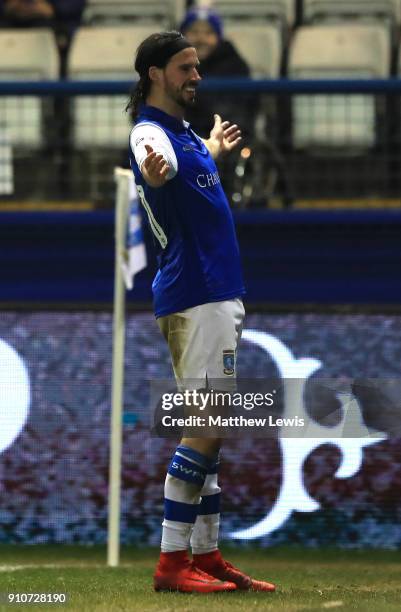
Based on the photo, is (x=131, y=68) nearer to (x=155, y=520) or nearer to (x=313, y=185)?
(x=313, y=185)

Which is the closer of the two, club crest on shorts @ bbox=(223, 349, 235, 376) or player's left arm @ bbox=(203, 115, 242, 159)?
club crest on shorts @ bbox=(223, 349, 235, 376)

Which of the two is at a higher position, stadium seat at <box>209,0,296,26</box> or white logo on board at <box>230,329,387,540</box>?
stadium seat at <box>209,0,296,26</box>

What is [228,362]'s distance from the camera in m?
5.76

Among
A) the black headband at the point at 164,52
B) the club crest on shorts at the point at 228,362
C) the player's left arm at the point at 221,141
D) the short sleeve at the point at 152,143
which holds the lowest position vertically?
the club crest on shorts at the point at 228,362

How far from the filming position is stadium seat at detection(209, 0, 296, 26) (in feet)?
35.9

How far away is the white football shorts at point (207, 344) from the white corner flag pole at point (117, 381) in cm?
173

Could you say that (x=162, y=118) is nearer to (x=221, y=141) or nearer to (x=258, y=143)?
(x=221, y=141)

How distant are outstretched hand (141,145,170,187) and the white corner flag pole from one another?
2192 mm

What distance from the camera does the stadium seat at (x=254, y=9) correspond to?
35.9 feet

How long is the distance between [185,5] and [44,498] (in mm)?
4676

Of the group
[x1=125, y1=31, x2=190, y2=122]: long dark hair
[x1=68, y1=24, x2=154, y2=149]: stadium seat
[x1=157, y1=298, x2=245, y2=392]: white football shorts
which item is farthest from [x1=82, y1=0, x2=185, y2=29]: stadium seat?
[x1=157, y1=298, x2=245, y2=392]: white football shorts

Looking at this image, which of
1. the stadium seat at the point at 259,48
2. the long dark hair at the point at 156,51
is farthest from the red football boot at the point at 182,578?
the stadium seat at the point at 259,48

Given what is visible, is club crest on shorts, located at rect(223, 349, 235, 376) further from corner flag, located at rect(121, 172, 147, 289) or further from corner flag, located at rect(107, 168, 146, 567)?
corner flag, located at rect(121, 172, 147, 289)

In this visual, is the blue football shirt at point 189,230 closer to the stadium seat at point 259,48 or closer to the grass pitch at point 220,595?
the grass pitch at point 220,595
